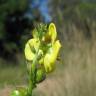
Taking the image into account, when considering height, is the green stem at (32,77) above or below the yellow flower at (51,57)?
below

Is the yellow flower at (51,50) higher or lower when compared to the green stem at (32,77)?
higher

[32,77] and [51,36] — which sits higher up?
[51,36]

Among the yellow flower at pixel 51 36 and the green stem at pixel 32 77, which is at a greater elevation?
the yellow flower at pixel 51 36

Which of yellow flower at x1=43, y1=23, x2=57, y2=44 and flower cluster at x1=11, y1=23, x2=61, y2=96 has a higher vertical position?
yellow flower at x1=43, y1=23, x2=57, y2=44

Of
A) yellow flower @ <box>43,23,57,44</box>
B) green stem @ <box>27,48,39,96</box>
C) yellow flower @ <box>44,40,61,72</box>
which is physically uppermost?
yellow flower @ <box>43,23,57,44</box>

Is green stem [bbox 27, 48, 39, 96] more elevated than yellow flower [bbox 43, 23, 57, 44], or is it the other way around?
yellow flower [bbox 43, 23, 57, 44]

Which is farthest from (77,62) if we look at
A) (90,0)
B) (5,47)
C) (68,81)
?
(5,47)

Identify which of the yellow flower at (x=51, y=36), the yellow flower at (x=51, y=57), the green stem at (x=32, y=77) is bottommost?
the green stem at (x=32, y=77)

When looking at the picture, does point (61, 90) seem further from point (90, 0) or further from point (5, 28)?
point (5, 28)

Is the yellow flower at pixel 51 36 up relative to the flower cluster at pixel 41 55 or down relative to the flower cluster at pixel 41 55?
up

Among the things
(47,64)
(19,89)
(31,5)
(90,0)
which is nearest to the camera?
(47,64)

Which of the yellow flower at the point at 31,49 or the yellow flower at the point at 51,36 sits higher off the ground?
the yellow flower at the point at 51,36
